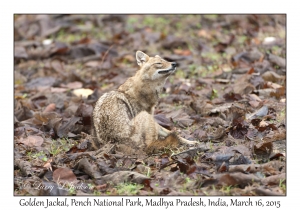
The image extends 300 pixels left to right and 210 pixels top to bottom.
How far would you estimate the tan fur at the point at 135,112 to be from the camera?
9.20m

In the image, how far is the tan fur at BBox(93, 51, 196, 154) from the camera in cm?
920

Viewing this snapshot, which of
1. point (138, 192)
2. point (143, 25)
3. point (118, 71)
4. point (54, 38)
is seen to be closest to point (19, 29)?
point (54, 38)

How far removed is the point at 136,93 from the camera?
10008 millimetres

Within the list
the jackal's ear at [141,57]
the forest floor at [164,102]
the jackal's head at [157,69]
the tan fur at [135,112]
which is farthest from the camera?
the jackal's ear at [141,57]

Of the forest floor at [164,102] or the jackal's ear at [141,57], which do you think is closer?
the forest floor at [164,102]

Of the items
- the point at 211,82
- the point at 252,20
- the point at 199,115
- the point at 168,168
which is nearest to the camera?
the point at 168,168

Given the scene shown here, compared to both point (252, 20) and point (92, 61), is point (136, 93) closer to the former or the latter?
point (92, 61)

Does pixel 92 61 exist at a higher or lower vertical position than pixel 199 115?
higher

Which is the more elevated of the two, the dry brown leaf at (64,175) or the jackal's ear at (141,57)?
the jackal's ear at (141,57)

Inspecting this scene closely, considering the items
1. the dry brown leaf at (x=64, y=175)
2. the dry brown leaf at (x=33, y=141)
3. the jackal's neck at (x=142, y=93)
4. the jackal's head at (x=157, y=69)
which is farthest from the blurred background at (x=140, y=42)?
the dry brown leaf at (x=64, y=175)

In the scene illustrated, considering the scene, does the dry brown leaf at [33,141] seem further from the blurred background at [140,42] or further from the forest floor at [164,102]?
the blurred background at [140,42]

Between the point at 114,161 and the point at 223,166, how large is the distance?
1715 millimetres

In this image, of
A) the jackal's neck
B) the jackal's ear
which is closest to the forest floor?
the jackal's neck

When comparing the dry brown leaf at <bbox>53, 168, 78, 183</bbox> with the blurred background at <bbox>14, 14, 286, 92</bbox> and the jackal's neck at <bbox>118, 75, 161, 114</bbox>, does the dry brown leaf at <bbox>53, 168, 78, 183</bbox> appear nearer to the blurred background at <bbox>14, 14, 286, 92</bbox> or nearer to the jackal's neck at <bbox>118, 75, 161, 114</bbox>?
the jackal's neck at <bbox>118, 75, 161, 114</bbox>
